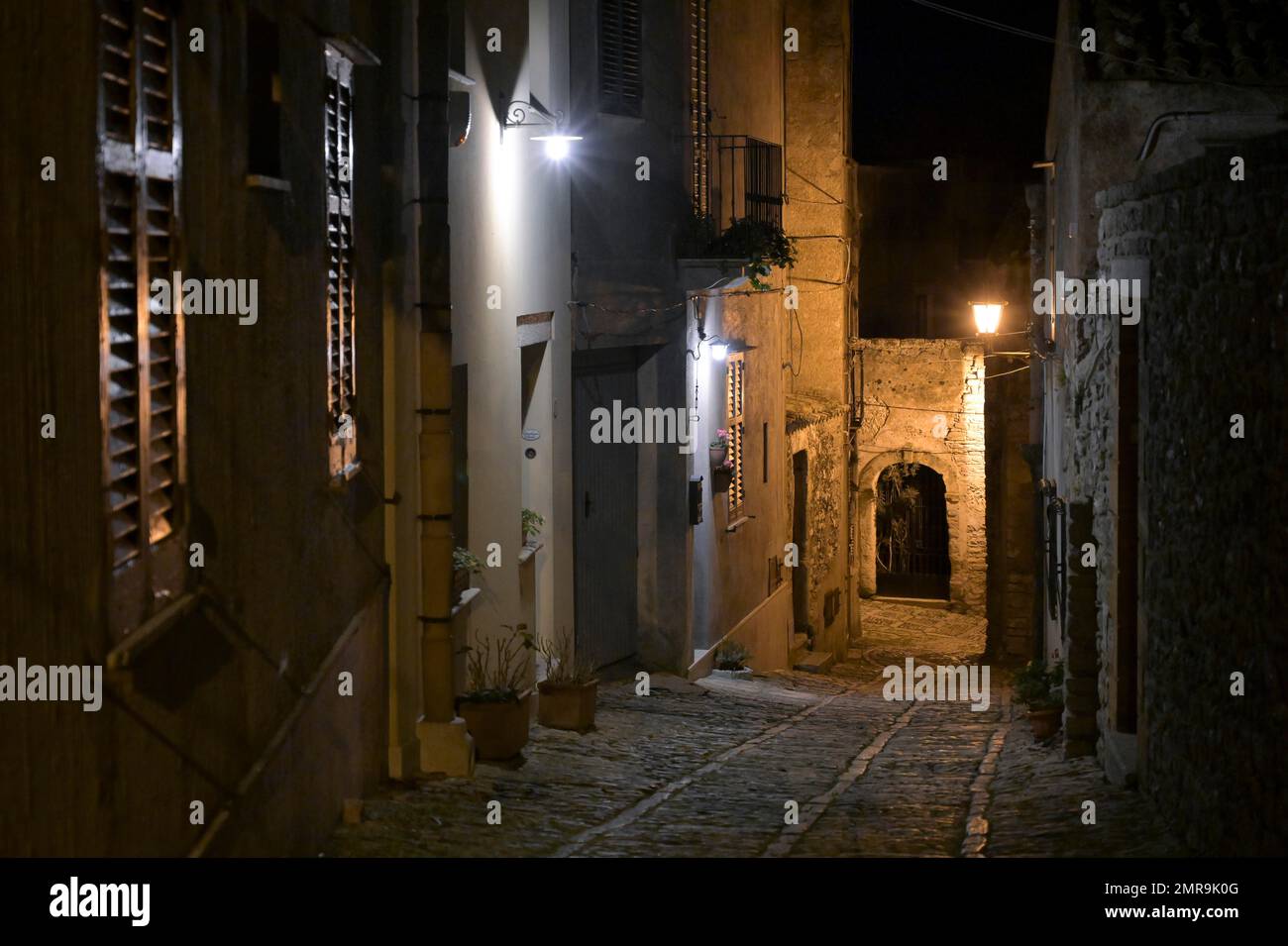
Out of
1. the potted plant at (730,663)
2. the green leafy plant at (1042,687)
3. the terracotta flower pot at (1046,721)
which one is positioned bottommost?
the potted plant at (730,663)

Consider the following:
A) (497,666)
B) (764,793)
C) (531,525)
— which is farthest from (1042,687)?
(497,666)

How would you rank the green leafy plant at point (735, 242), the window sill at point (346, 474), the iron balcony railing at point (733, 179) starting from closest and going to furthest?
the window sill at point (346, 474), the green leafy plant at point (735, 242), the iron balcony railing at point (733, 179)

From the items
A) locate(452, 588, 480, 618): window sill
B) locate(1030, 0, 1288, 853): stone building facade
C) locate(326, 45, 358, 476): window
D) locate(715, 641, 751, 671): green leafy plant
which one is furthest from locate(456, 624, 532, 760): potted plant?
locate(715, 641, 751, 671): green leafy plant

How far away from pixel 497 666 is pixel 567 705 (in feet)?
2.28

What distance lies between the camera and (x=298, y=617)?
6.27 m

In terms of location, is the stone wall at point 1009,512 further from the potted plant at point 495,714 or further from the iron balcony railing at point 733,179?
the potted plant at point 495,714

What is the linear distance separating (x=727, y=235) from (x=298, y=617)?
9069 mm

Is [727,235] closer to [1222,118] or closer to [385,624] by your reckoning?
[1222,118]

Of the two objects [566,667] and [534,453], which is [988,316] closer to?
[534,453]

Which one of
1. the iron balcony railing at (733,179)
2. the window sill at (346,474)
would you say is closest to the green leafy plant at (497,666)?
the window sill at (346,474)

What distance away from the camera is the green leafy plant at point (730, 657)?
15.9 m

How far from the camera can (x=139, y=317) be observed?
14.4 feet

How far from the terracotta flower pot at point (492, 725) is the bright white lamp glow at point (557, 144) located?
14.7 feet

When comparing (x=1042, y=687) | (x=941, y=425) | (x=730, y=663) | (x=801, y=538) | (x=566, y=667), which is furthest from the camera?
(x=941, y=425)
